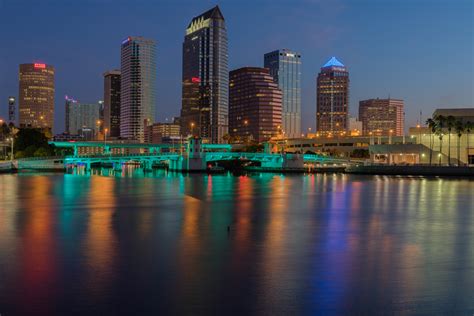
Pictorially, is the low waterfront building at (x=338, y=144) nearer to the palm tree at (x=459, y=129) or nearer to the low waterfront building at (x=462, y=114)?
the low waterfront building at (x=462, y=114)

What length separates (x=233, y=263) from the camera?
1788 cm

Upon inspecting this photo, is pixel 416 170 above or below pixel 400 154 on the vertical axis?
below

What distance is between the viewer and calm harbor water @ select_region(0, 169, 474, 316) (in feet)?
43.5

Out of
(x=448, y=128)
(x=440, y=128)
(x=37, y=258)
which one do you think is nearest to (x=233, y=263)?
(x=37, y=258)

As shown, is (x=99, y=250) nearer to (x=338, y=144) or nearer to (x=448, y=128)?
(x=448, y=128)

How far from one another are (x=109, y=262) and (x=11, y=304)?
5.03 meters

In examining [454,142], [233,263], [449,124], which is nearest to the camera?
[233,263]

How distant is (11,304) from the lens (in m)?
13.0

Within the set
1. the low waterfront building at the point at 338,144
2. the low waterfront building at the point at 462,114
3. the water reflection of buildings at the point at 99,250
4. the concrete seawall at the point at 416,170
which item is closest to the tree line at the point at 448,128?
the low waterfront building at the point at 462,114

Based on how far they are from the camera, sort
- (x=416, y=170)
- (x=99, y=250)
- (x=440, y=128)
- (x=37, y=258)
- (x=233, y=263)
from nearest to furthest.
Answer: (x=233, y=263) → (x=37, y=258) → (x=99, y=250) → (x=416, y=170) → (x=440, y=128)

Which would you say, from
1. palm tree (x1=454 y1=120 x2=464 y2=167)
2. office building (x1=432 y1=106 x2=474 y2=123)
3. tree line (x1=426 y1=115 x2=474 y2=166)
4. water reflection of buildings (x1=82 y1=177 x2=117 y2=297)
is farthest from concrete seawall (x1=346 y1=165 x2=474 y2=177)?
water reflection of buildings (x1=82 y1=177 x2=117 y2=297)

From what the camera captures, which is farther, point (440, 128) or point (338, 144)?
point (338, 144)

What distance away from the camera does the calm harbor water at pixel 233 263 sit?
13.2m

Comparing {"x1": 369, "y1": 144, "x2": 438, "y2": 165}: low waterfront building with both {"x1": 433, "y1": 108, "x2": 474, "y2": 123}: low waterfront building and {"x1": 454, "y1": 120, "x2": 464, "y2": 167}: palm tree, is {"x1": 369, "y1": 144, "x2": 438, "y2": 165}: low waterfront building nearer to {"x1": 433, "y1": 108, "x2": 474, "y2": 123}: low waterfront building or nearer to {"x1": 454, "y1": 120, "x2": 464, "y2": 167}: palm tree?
{"x1": 454, "y1": 120, "x2": 464, "y2": 167}: palm tree
